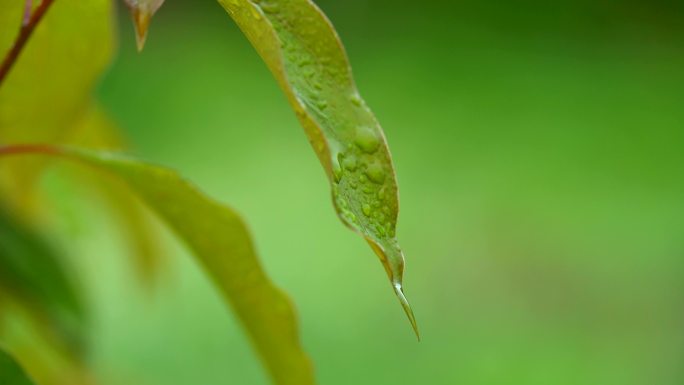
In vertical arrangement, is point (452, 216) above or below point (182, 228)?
below

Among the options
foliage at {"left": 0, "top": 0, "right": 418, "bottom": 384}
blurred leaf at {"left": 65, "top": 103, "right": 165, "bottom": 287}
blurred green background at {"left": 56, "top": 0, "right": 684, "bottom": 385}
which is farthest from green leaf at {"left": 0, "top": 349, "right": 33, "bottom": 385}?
blurred green background at {"left": 56, "top": 0, "right": 684, "bottom": 385}

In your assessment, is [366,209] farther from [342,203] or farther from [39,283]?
[39,283]

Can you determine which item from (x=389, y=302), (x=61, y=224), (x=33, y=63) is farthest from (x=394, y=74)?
(x=33, y=63)

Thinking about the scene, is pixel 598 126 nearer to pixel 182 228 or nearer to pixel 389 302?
Answer: pixel 389 302

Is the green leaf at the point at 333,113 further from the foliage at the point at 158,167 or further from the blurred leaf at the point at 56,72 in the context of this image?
the blurred leaf at the point at 56,72

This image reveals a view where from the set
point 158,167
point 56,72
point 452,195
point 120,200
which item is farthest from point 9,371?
point 452,195

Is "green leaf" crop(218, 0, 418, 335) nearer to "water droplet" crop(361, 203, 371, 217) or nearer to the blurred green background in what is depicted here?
"water droplet" crop(361, 203, 371, 217)
